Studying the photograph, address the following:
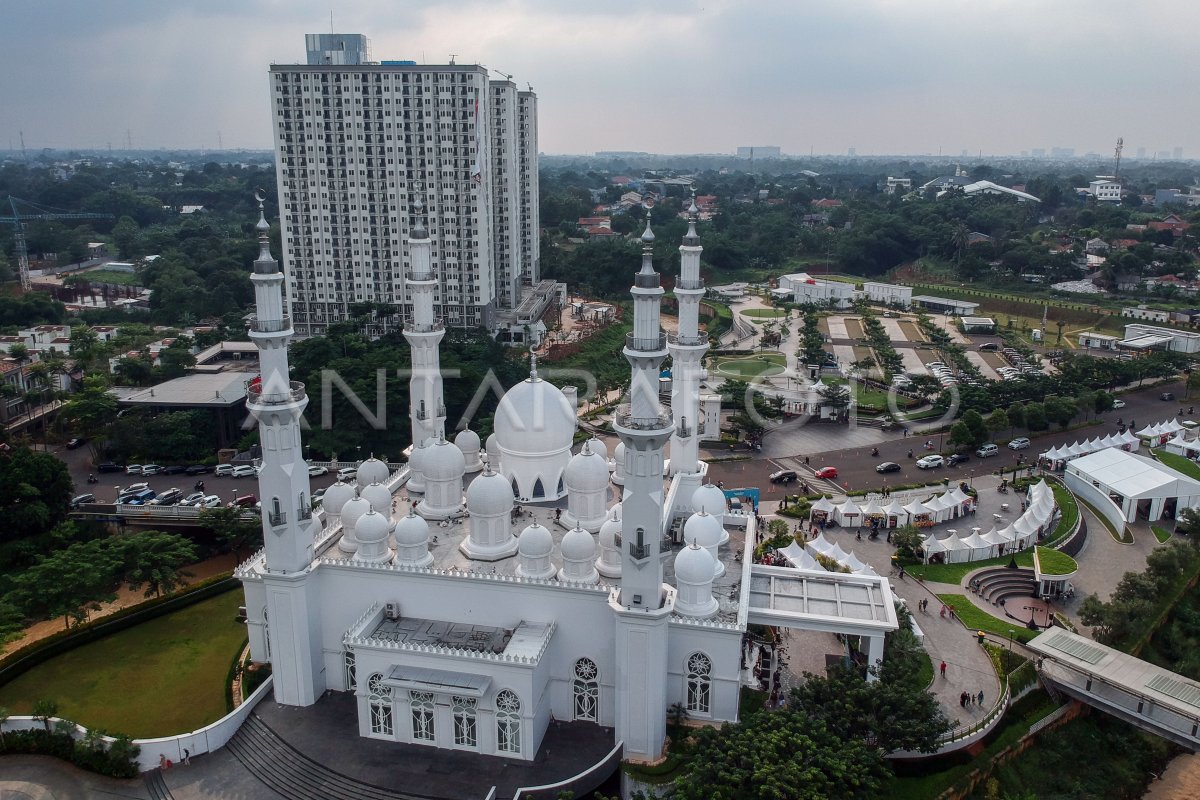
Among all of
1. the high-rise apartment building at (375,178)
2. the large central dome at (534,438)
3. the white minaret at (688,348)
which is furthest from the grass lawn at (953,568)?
the high-rise apartment building at (375,178)

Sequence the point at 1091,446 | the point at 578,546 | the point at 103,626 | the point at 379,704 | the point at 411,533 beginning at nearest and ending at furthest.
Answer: the point at 379,704
the point at 578,546
the point at 411,533
the point at 103,626
the point at 1091,446

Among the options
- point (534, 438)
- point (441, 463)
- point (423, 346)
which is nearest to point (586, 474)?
point (534, 438)

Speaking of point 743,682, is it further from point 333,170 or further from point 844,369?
point 333,170

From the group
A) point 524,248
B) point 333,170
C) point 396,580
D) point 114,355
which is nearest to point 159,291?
point 114,355

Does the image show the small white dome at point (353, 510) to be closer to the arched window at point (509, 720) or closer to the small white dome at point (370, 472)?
the small white dome at point (370, 472)

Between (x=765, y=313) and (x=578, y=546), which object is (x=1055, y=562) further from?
(x=765, y=313)
